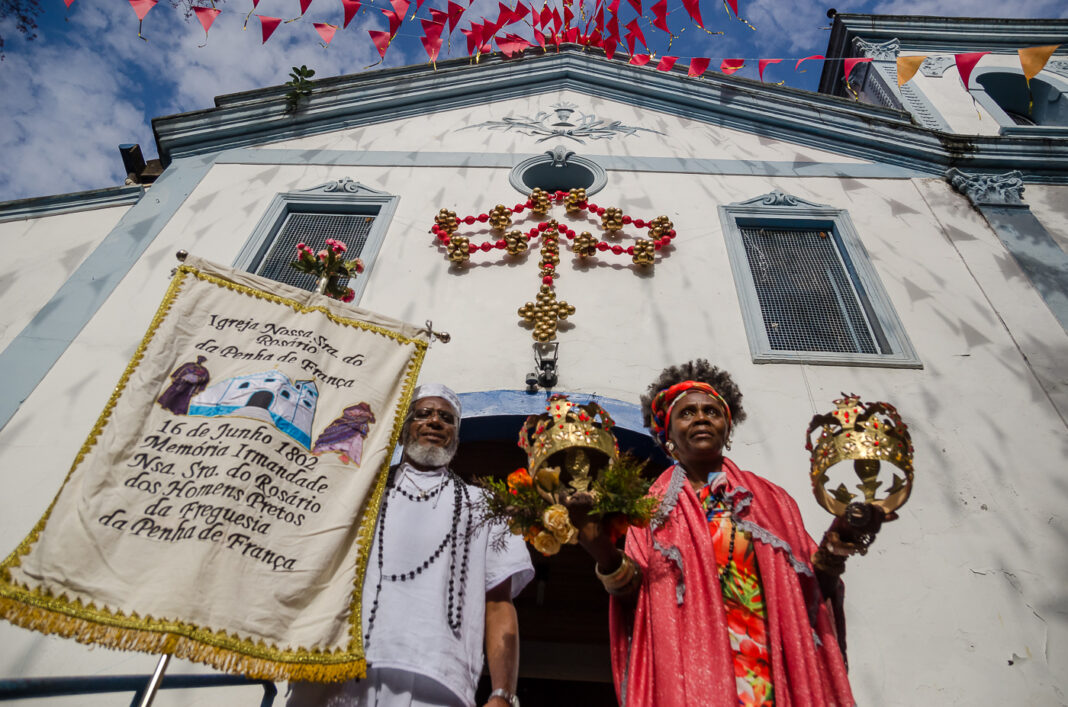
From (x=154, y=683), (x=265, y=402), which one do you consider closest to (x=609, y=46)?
(x=265, y=402)

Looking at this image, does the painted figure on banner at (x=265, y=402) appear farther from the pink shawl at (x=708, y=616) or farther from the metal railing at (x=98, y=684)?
the pink shawl at (x=708, y=616)

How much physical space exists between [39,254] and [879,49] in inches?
476

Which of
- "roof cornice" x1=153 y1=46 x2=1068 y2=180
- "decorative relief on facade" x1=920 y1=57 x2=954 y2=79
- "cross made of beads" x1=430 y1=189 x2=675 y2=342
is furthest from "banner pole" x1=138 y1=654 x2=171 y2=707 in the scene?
"decorative relief on facade" x1=920 y1=57 x2=954 y2=79

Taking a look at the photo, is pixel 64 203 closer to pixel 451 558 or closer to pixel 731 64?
pixel 451 558

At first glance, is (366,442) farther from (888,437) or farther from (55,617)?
(888,437)

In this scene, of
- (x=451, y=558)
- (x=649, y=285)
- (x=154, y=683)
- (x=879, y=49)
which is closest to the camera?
(x=154, y=683)

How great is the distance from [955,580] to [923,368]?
5.36 feet

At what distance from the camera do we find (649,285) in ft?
16.6

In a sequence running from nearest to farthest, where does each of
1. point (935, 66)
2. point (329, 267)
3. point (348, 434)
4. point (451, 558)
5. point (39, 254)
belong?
point (451, 558), point (348, 434), point (329, 267), point (39, 254), point (935, 66)

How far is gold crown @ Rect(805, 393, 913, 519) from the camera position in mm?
2258

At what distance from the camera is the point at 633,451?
13.5 feet

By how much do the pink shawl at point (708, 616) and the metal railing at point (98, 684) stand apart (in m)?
1.70

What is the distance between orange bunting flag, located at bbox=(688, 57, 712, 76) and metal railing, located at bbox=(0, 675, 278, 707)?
24.5 ft

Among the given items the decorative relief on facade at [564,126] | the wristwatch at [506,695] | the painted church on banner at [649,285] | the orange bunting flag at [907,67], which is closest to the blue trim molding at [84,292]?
A: the painted church on banner at [649,285]
